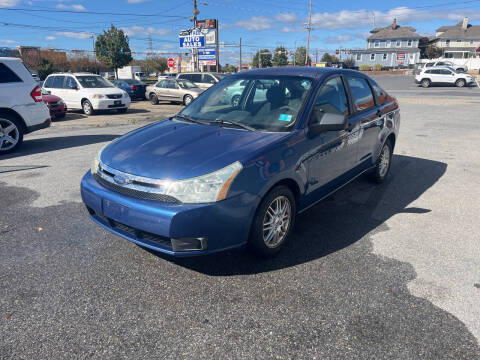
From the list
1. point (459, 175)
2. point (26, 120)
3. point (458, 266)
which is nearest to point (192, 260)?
point (458, 266)

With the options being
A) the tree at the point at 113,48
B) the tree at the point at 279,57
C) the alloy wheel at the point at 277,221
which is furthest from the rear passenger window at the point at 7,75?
the tree at the point at 279,57

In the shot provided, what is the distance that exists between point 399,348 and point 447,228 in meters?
2.28

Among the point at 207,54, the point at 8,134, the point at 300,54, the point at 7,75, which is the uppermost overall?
the point at 300,54

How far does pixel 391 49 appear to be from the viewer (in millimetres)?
85688

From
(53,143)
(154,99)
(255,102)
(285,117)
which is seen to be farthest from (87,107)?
(285,117)

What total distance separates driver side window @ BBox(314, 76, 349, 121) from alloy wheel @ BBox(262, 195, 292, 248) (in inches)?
38.0

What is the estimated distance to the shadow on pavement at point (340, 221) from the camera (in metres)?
3.29

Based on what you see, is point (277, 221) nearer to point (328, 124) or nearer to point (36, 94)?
point (328, 124)

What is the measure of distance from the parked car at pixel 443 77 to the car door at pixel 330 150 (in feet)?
105

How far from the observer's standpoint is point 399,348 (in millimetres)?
2295

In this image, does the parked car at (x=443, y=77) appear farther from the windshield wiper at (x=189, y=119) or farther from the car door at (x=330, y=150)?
the windshield wiper at (x=189, y=119)

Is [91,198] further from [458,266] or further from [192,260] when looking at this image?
[458,266]

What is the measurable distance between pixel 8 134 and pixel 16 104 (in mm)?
644

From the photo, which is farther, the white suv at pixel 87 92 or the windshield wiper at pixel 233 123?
the white suv at pixel 87 92
